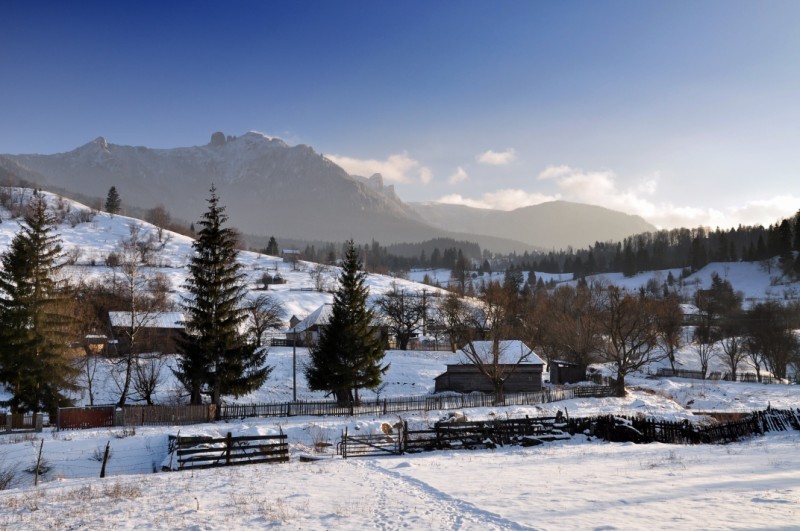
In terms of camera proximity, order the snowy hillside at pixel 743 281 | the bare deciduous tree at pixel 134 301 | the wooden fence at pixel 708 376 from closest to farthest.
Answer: the bare deciduous tree at pixel 134 301, the wooden fence at pixel 708 376, the snowy hillside at pixel 743 281

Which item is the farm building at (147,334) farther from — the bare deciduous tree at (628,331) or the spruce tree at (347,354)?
the bare deciduous tree at (628,331)

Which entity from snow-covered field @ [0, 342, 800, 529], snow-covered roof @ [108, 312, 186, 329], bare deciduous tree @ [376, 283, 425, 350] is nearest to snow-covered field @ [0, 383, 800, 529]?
snow-covered field @ [0, 342, 800, 529]

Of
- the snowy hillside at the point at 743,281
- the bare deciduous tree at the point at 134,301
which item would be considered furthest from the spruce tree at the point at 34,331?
the snowy hillside at the point at 743,281

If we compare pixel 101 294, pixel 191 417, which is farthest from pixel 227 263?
pixel 101 294

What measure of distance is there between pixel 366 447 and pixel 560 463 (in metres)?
10.9

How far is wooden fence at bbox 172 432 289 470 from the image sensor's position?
23.9 meters

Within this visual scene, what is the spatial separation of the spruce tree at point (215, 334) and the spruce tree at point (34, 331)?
7.76m

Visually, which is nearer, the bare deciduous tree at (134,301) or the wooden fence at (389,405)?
the wooden fence at (389,405)

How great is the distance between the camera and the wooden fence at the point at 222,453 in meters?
23.9

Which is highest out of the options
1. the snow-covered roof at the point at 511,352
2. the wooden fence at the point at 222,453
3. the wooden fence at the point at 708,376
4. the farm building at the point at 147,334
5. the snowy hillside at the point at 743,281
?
the snowy hillside at the point at 743,281

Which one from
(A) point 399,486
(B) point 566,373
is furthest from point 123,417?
(B) point 566,373

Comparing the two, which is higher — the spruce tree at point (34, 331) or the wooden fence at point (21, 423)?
Answer: the spruce tree at point (34, 331)

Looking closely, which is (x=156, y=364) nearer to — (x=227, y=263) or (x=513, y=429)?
(x=227, y=263)

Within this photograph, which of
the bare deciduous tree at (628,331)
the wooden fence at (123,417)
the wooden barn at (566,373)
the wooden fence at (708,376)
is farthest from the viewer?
the wooden fence at (708,376)
